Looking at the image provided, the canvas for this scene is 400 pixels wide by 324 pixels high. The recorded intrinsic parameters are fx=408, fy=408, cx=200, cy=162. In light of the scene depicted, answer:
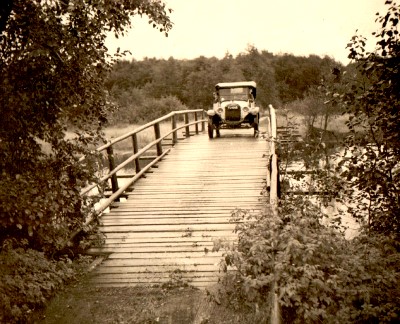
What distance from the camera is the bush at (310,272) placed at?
391 cm

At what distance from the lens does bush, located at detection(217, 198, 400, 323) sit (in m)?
3.91

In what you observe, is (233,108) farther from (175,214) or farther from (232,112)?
(175,214)

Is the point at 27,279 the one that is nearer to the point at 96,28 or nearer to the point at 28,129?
the point at 28,129

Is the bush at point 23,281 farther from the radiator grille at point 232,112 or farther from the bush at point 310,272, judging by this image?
the radiator grille at point 232,112

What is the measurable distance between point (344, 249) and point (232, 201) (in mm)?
2404

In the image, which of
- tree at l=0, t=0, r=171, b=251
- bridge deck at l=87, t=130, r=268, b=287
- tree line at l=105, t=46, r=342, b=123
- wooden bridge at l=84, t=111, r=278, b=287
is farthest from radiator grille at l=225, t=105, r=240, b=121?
tree line at l=105, t=46, r=342, b=123

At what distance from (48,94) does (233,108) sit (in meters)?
11.6

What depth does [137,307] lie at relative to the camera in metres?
4.27

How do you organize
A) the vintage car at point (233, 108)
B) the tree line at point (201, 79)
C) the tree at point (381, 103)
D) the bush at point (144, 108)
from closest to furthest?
the tree at point (381, 103) → the vintage car at point (233, 108) → the bush at point (144, 108) → the tree line at point (201, 79)

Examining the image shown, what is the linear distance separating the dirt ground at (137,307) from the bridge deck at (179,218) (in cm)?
25

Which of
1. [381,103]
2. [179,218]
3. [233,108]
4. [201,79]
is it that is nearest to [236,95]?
[233,108]

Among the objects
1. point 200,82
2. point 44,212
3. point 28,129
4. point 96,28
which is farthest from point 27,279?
point 200,82

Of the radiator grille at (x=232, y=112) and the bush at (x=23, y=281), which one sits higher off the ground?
the radiator grille at (x=232, y=112)

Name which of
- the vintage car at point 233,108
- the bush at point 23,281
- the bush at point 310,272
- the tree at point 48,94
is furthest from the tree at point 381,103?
the vintage car at point 233,108
